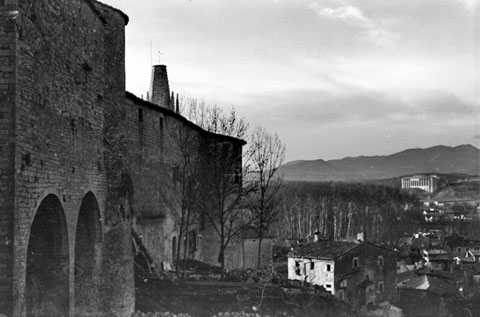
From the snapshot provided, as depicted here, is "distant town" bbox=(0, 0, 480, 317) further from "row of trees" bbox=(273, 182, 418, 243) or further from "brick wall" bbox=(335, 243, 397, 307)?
"row of trees" bbox=(273, 182, 418, 243)

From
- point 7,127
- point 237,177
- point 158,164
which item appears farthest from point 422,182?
point 7,127

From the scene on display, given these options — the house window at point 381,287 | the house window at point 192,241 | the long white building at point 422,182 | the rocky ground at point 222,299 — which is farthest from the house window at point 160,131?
the long white building at point 422,182

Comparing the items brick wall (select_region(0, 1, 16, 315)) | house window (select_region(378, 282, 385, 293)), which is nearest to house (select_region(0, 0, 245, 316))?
brick wall (select_region(0, 1, 16, 315))

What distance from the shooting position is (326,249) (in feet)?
118

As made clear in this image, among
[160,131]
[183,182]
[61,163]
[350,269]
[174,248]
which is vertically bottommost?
[350,269]

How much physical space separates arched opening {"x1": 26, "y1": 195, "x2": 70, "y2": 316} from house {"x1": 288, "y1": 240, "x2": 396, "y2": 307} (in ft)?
81.9

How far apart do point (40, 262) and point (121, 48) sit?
6.70m

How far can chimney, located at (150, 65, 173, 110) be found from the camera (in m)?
29.8

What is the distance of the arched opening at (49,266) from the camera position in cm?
1108

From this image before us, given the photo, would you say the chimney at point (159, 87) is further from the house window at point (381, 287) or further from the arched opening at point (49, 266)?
the house window at point (381, 287)

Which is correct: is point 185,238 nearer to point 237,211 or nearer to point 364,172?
point 237,211

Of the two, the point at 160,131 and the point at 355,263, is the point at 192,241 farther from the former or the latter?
the point at 355,263

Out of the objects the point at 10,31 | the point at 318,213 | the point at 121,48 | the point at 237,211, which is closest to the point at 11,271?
the point at 10,31

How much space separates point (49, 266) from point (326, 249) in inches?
1068
